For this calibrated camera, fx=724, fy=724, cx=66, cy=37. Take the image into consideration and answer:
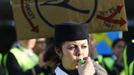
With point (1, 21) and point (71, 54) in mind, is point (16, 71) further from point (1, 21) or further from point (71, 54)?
point (1, 21)

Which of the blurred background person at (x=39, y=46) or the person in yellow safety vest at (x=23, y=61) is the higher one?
the person in yellow safety vest at (x=23, y=61)

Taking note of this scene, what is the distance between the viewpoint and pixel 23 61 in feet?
27.6

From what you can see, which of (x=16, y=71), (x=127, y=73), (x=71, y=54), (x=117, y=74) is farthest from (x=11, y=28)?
(x=71, y=54)

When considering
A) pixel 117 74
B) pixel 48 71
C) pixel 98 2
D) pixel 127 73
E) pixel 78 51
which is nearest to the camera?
pixel 78 51

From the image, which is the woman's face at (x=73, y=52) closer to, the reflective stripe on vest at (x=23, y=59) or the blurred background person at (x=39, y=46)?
the reflective stripe on vest at (x=23, y=59)

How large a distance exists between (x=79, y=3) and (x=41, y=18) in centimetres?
33

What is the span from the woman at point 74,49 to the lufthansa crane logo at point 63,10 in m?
0.37

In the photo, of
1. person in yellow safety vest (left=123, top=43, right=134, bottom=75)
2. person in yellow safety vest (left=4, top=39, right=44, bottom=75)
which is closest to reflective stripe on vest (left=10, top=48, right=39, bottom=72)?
person in yellow safety vest (left=4, top=39, right=44, bottom=75)

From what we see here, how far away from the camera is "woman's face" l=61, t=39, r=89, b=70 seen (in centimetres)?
511

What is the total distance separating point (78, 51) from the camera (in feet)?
16.8

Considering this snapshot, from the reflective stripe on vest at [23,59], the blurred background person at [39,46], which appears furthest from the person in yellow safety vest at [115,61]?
the reflective stripe on vest at [23,59]

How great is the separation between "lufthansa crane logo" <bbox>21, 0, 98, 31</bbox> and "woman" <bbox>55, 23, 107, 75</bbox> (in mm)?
373

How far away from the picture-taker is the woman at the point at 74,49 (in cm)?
511

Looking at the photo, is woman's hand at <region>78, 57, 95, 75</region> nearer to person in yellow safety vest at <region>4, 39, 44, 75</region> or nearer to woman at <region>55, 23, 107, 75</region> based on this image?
woman at <region>55, 23, 107, 75</region>
